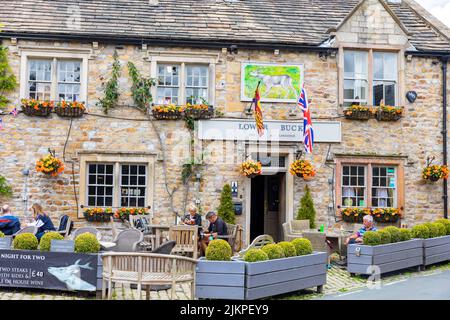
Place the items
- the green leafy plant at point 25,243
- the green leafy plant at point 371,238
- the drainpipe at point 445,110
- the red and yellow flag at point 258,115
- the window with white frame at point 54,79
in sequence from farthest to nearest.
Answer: the drainpipe at point 445,110 → the window with white frame at point 54,79 → the red and yellow flag at point 258,115 → the green leafy plant at point 371,238 → the green leafy plant at point 25,243

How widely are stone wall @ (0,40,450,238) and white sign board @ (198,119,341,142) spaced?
20 cm

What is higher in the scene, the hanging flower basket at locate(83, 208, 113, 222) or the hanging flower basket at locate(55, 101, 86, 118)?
the hanging flower basket at locate(55, 101, 86, 118)

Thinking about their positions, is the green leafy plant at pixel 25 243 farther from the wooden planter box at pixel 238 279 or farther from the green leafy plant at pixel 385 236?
the green leafy plant at pixel 385 236

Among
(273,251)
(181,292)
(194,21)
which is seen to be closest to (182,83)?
(194,21)

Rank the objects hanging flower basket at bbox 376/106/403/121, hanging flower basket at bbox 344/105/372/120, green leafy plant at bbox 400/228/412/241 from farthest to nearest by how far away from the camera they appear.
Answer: hanging flower basket at bbox 376/106/403/121, hanging flower basket at bbox 344/105/372/120, green leafy plant at bbox 400/228/412/241

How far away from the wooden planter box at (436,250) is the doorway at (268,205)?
15.3 ft

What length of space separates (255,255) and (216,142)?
703 cm

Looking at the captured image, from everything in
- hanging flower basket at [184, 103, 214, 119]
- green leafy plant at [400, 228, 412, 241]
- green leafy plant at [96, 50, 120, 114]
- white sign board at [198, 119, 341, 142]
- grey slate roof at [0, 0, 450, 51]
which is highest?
grey slate roof at [0, 0, 450, 51]

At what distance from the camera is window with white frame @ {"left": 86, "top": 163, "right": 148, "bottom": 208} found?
49.9 feet

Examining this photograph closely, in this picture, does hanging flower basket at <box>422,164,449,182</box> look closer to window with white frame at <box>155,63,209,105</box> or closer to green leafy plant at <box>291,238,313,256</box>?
window with white frame at <box>155,63,209,105</box>

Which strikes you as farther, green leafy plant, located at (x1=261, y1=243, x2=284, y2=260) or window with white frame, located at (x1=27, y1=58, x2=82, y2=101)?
window with white frame, located at (x1=27, y1=58, x2=82, y2=101)

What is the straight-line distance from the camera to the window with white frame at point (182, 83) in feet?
51.5

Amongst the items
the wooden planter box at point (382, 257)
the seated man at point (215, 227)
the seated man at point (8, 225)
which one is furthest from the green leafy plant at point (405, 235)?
the seated man at point (8, 225)

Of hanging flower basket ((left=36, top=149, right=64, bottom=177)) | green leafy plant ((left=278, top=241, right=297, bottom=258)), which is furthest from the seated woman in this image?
green leafy plant ((left=278, top=241, right=297, bottom=258))
